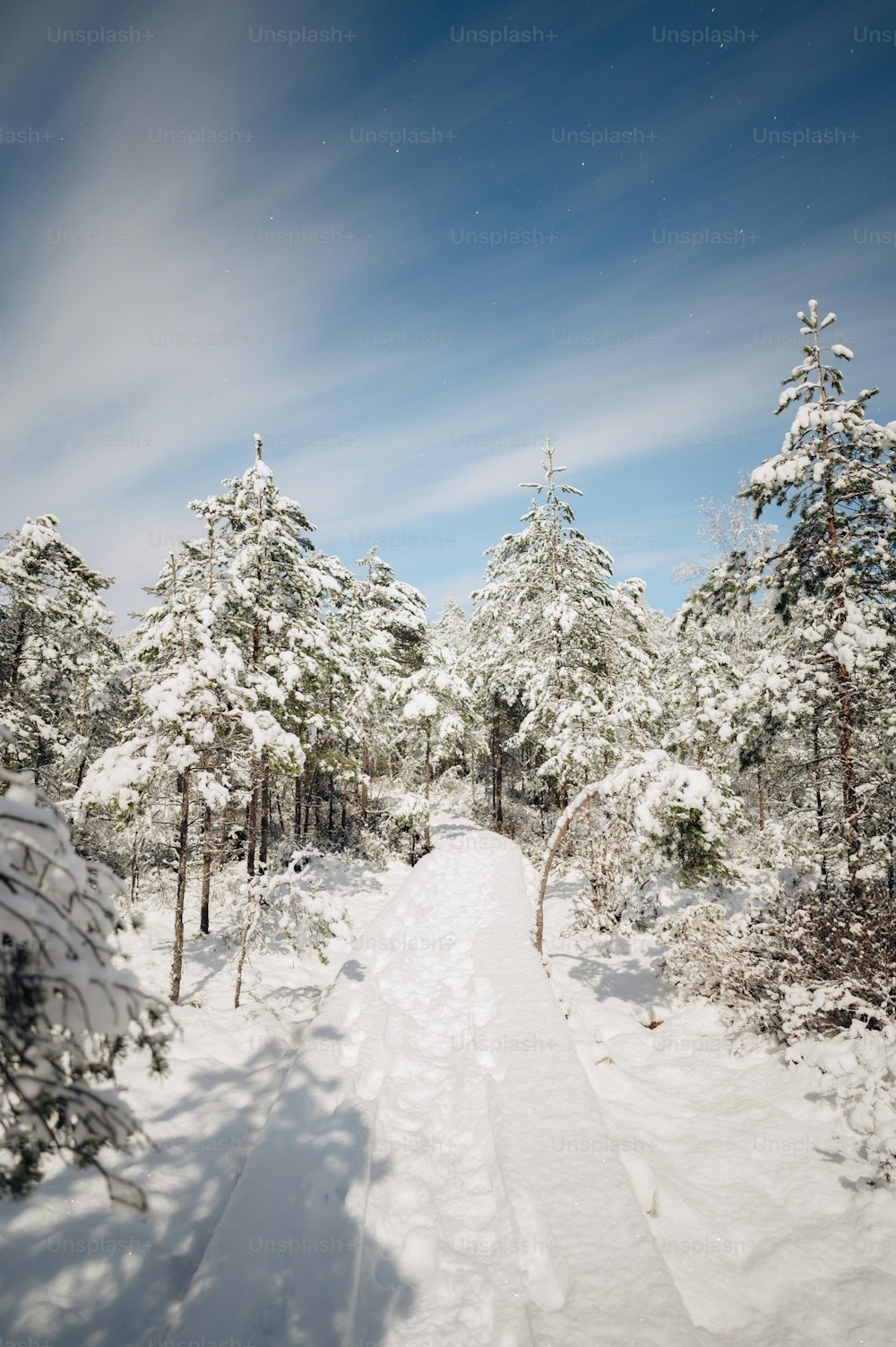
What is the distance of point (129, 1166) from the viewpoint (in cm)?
525

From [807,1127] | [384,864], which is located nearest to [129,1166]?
[807,1127]

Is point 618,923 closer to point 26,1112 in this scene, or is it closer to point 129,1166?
point 129,1166

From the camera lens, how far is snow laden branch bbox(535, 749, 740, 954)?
7625 mm

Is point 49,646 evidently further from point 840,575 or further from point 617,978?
point 840,575

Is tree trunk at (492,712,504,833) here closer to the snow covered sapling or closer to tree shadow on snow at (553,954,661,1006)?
the snow covered sapling

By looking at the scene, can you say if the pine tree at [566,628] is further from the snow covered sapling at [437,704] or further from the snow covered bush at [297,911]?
the snow covered bush at [297,911]

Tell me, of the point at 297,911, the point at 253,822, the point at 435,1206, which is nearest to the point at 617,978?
the point at 297,911

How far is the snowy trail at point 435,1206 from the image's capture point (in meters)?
3.88

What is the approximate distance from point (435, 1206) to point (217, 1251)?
1.91m

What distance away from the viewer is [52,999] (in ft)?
7.57

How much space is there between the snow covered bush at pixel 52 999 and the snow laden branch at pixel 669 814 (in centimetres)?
664

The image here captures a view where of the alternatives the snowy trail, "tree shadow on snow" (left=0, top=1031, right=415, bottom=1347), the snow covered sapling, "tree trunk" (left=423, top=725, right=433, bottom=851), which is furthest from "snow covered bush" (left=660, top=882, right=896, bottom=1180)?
"tree trunk" (left=423, top=725, right=433, bottom=851)

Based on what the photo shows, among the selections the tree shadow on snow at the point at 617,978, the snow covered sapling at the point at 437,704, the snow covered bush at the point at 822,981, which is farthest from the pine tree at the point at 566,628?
the snow covered bush at the point at 822,981

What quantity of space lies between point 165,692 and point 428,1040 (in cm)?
641
